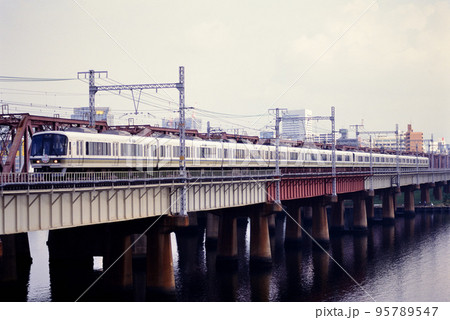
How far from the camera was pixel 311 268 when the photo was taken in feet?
253

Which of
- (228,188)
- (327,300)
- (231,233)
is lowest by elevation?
(327,300)

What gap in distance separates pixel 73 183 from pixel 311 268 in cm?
4202

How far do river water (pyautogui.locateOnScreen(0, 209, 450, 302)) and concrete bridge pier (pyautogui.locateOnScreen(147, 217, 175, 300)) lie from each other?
9.54 feet

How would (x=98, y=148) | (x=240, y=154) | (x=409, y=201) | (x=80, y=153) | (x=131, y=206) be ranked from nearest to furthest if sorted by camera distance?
(x=131, y=206) < (x=80, y=153) < (x=98, y=148) < (x=240, y=154) < (x=409, y=201)

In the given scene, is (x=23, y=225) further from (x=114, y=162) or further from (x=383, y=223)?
(x=383, y=223)

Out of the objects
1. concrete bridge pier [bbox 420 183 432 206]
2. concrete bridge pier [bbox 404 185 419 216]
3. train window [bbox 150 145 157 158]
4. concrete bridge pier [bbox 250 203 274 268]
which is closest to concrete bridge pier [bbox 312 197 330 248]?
concrete bridge pier [bbox 250 203 274 268]

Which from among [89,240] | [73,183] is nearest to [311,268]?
[89,240]

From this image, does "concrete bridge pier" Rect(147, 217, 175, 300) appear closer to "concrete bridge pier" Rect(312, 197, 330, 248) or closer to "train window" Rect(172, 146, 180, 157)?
"train window" Rect(172, 146, 180, 157)

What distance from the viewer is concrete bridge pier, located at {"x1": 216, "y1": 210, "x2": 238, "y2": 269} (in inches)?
3041

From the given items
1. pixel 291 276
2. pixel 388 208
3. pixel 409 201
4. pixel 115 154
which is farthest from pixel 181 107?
pixel 409 201

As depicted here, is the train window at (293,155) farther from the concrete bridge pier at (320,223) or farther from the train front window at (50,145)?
the train front window at (50,145)

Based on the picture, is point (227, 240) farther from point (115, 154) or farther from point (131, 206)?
point (131, 206)

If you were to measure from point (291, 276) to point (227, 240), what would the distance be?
10.0 meters

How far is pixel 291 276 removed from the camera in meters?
71.4
